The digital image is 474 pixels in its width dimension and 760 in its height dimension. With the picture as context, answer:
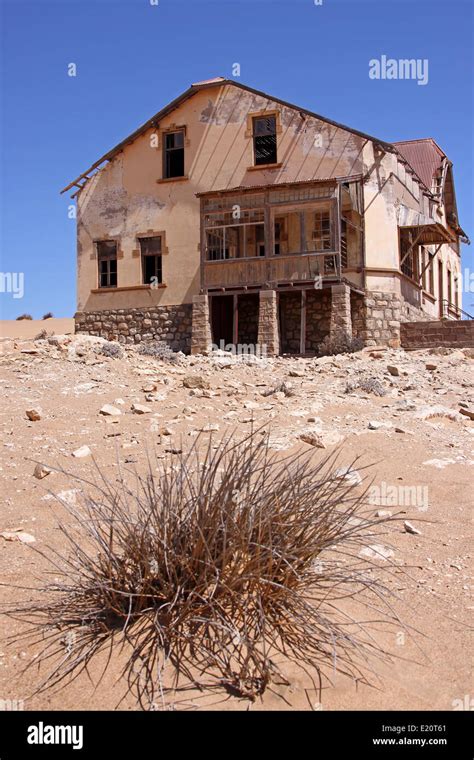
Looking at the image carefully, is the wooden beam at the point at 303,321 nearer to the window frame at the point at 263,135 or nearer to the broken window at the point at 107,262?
the window frame at the point at 263,135

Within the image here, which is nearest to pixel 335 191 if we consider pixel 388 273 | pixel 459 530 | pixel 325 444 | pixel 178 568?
pixel 388 273

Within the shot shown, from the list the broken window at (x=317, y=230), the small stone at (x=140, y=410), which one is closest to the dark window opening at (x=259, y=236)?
the broken window at (x=317, y=230)

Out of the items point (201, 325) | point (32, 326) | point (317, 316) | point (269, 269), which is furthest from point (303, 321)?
point (32, 326)

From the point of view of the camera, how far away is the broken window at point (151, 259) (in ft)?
73.1

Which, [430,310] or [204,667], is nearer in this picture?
[204,667]

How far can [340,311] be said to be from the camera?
62.9 ft

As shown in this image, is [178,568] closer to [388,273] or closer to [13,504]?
[13,504]

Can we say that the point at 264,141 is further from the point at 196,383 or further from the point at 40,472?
the point at 40,472

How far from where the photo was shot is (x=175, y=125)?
2222 cm

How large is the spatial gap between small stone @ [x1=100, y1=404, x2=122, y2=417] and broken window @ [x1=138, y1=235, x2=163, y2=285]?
1411cm

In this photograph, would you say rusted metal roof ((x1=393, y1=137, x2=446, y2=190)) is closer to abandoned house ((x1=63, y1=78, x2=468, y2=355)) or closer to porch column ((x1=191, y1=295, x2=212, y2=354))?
abandoned house ((x1=63, y1=78, x2=468, y2=355))

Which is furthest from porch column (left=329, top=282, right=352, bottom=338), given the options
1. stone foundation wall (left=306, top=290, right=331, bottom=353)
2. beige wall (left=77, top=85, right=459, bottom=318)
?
stone foundation wall (left=306, top=290, right=331, bottom=353)

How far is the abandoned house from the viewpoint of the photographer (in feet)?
65.5
